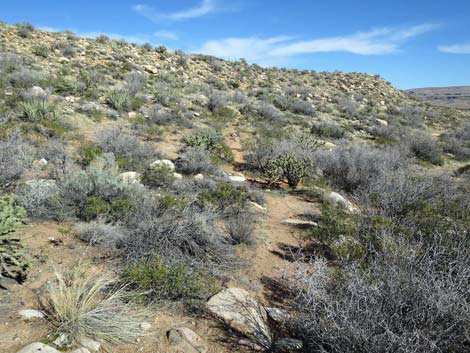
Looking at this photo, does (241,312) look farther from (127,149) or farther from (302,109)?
(302,109)

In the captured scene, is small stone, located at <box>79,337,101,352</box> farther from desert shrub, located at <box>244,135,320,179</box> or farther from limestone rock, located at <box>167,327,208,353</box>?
desert shrub, located at <box>244,135,320,179</box>

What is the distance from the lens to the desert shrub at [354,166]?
26.9ft

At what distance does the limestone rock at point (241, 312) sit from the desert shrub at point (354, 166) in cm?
520

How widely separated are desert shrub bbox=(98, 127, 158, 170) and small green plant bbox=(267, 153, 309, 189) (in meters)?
3.14

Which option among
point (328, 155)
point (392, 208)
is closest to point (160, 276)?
point (392, 208)

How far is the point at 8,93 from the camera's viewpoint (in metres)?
11.5

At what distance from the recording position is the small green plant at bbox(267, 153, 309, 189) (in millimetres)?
7992

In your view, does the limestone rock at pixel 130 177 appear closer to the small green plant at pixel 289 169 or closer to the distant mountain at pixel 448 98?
the small green plant at pixel 289 169

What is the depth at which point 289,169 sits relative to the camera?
26.5 feet

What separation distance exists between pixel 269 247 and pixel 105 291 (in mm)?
2483

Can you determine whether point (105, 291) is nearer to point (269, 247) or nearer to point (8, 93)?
point (269, 247)

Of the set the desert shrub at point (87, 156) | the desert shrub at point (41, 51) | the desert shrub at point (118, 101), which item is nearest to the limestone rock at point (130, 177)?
the desert shrub at point (87, 156)

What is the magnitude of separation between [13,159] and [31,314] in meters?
3.98

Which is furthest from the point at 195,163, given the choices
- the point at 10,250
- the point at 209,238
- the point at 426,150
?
the point at 426,150
